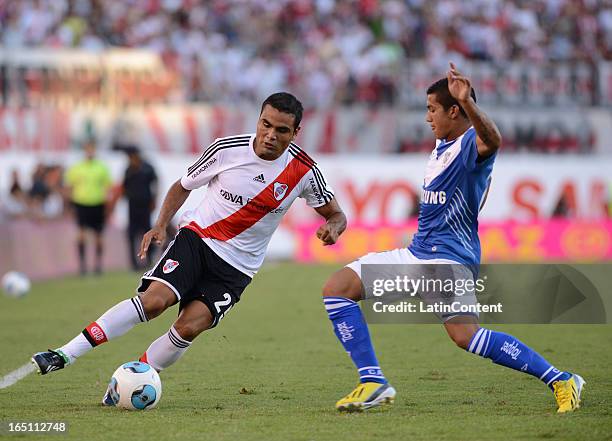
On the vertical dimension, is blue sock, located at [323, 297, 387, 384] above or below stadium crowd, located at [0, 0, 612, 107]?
below

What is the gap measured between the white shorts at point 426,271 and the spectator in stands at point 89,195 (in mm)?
13209

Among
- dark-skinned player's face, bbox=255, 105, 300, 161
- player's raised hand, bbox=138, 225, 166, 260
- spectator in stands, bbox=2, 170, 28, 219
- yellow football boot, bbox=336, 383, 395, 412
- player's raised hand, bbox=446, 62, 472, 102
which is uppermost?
player's raised hand, bbox=446, 62, 472, 102

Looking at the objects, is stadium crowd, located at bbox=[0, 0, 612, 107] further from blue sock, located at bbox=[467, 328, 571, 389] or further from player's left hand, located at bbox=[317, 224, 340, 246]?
blue sock, located at bbox=[467, 328, 571, 389]

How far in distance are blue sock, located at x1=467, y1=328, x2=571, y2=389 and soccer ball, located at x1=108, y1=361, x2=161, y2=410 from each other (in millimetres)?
2007

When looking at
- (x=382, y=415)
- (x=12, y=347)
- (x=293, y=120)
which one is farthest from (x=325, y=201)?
(x=12, y=347)

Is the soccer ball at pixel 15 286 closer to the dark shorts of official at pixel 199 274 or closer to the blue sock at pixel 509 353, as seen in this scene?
the dark shorts of official at pixel 199 274

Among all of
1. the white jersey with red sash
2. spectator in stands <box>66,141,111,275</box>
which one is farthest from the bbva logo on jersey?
spectator in stands <box>66,141,111,275</box>

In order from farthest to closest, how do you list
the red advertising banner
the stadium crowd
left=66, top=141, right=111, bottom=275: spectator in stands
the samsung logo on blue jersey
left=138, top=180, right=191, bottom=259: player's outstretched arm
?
the stadium crowd
the red advertising banner
left=66, top=141, right=111, bottom=275: spectator in stands
left=138, top=180, right=191, bottom=259: player's outstretched arm
the samsung logo on blue jersey

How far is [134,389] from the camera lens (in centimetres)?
703

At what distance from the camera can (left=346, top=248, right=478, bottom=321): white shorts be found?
6906 mm

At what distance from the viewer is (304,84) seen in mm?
26281

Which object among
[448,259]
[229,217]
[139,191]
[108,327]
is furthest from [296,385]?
[139,191]

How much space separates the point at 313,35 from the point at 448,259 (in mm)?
21310

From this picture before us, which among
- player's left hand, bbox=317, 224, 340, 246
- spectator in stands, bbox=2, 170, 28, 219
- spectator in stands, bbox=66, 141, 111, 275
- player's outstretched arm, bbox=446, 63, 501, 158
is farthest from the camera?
spectator in stands, bbox=2, 170, 28, 219
